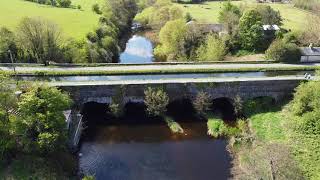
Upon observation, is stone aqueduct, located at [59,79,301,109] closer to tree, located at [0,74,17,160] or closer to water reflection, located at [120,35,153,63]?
tree, located at [0,74,17,160]

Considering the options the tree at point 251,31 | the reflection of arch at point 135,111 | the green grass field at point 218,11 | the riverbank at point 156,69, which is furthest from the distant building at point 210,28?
the reflection of arch at point 135,111

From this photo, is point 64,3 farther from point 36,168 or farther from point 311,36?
point 36,168

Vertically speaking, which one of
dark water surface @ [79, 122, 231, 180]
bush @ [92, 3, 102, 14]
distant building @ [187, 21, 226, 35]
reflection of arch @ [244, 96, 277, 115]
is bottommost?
dark water surface @ [79, 122, 231, 180]

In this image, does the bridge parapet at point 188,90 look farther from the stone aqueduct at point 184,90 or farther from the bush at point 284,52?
the bush at point 284,52

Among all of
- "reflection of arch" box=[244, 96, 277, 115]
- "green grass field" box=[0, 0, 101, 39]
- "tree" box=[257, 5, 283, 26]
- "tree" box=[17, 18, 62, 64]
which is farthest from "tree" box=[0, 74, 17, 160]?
"tree" box=[257, 5, 283, 26]

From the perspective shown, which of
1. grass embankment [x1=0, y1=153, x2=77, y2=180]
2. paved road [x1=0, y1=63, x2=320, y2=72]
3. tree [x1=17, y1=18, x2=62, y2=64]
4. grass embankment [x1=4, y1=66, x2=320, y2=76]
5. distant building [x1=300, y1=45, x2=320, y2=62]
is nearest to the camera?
grass embankment [x1=0, y1=153, x2=77, y2=180]

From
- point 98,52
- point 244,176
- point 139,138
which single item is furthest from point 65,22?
point 244,176
